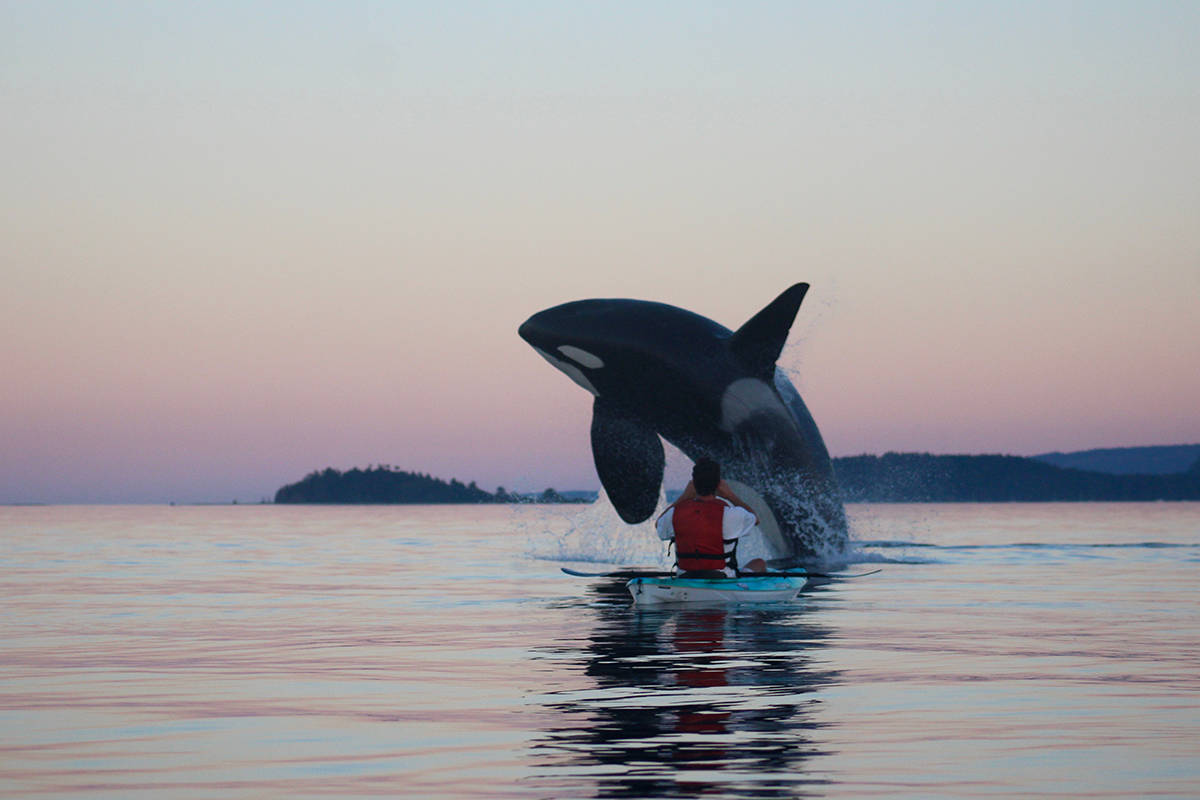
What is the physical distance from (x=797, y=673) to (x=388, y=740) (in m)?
4.24

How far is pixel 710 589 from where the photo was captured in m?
18.7

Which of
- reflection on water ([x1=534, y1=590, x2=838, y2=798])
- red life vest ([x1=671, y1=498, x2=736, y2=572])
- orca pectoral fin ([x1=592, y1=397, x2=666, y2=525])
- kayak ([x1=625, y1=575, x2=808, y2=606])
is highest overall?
orca pectoral fin ([x1=592, y1=397, x2=666, y2=525])

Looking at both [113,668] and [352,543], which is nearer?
[113,668]

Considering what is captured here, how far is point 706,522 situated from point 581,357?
6.71m

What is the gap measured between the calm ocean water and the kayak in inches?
9.8

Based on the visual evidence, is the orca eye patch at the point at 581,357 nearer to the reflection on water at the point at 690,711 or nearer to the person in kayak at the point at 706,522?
the person in kayak at the point at 706,522

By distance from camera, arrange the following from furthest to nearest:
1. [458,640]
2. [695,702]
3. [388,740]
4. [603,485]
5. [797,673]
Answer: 1. [603,485]
2. [458,640]
3. [797,673]
4. [695,702]
5. [388,740]

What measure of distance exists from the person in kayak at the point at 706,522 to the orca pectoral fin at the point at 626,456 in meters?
6.65

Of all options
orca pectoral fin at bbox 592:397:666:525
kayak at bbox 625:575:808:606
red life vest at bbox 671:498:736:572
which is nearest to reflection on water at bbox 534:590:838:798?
kayak at bbox 625:575:808:606

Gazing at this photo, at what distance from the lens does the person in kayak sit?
1880 centimetres

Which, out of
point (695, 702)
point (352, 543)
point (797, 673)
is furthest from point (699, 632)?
point (352, 543)

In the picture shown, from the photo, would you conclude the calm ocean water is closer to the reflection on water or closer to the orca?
the reflection on water

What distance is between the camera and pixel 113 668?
1390 centimetres

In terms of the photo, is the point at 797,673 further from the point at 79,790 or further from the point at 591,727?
the point at 79,790
